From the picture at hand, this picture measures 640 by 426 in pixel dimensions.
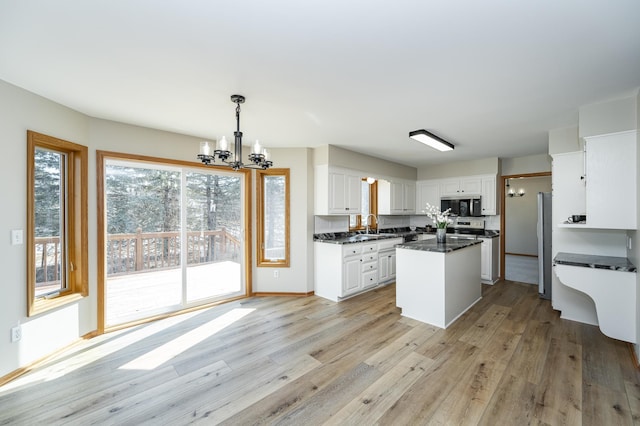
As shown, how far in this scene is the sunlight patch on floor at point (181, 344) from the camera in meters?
2.50

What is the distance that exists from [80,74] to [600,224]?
16.1ft

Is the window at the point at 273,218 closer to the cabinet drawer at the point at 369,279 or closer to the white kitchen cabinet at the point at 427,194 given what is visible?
the cabinet drawer at the point at 369,279

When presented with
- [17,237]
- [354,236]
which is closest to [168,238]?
[17,237]

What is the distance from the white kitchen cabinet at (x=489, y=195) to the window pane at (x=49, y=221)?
257 inches

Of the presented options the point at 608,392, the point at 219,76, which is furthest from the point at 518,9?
the point at 608,392

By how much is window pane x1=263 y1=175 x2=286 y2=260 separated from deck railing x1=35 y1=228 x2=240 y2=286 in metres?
0.67

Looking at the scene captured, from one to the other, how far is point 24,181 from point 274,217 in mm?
2840

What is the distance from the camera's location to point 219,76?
215cm

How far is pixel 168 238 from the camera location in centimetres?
369

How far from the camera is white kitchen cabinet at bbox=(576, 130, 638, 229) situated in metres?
2.62

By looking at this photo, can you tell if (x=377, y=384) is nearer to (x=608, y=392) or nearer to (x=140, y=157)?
(x=608, y=392)

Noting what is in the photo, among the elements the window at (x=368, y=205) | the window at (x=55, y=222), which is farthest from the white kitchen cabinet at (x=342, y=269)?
the window at (x=55, y=222)

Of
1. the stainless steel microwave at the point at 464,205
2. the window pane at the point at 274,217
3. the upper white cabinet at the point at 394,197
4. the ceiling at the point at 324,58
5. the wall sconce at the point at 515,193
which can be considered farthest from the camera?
the wall sconce at the point at 515,193

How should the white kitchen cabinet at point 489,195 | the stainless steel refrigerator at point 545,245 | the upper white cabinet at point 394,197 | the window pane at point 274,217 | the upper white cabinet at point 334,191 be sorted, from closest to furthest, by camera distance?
the stainless steel refrigerator at point 545,245 < the upper white cabinet at point 334,191 < the window pane at point 274,217 < the white kitchen cabinet at point 489,195 < the upper white cabinet at point 394,197
